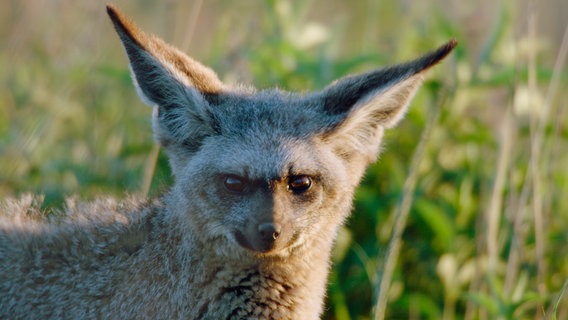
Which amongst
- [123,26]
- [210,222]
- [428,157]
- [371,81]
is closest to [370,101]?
[371,81]

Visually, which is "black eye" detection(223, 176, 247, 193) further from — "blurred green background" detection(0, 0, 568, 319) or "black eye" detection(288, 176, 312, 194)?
"blurred green background" detection(0, 0, 568, 319)

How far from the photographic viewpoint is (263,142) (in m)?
4.66

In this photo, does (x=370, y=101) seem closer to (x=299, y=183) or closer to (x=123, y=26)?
(x=299, y=183)

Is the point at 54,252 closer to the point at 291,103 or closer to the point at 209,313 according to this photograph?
the point at 209,313

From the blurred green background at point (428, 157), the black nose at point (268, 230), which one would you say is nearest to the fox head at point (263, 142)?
the black nose at point (268, 230)

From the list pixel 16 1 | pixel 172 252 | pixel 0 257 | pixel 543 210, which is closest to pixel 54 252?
pixel 0 257

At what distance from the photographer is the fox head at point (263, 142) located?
4.41 m

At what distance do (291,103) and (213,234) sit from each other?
103 cm

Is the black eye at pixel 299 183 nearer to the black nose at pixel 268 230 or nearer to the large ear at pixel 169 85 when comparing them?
Answer: the black nose at pixel 268 230

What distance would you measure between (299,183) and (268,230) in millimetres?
415

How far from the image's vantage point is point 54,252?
4.66 metres

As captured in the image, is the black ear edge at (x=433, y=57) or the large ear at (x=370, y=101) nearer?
the black ear edge at (x=433, y=57)

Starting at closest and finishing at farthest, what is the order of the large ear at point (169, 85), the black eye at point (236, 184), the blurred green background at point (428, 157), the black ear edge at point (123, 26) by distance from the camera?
1. the black ear edge at point (123, 26)
2. the large ear at point (169, 85)
3. the black eye at point (236, 184)
4. the blurred green background at point (428, 157)

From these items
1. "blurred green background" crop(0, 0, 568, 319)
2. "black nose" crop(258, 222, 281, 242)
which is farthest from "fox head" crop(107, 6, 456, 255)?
"blurred green background" crop(0, 0, 568, 319)
